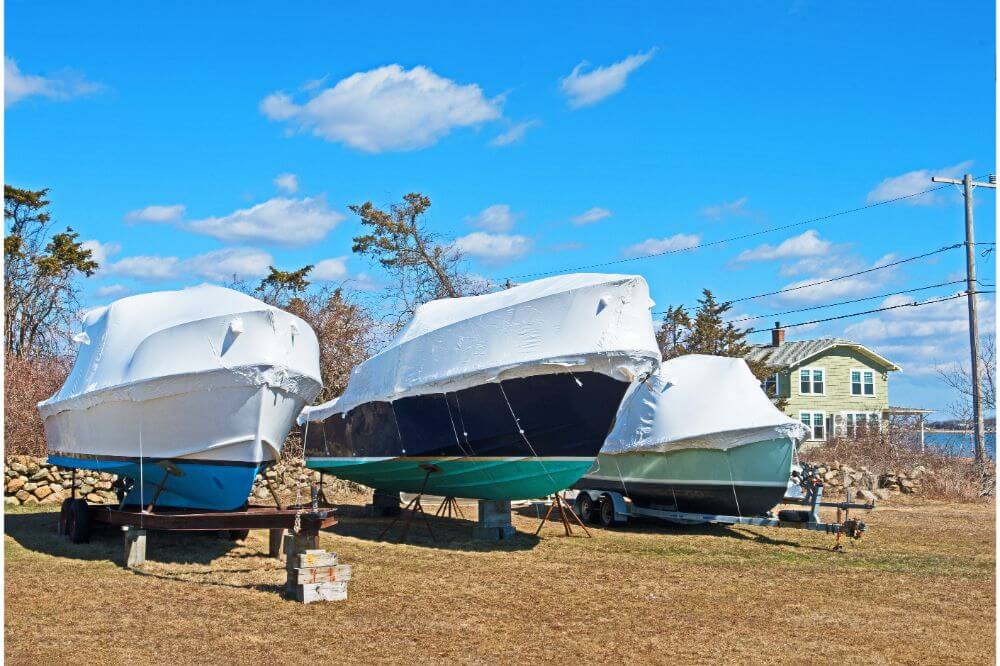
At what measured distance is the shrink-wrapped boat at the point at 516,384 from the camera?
13414 mm

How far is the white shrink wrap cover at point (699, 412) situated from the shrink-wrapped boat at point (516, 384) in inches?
86.8

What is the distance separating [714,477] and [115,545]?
9025 millimetres

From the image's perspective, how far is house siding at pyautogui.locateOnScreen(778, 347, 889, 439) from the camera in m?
49.8

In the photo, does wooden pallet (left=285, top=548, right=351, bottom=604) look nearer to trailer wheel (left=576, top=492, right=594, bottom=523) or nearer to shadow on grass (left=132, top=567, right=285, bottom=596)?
shadow on grass (left=132, top=567, right=285, bottom=596)

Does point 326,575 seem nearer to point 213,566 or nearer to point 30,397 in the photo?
point 213,566

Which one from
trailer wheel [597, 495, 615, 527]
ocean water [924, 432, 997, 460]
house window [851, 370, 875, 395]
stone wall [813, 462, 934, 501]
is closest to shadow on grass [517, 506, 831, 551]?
trailer wheel [597, 495, 615, 527]

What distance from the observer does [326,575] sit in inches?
400

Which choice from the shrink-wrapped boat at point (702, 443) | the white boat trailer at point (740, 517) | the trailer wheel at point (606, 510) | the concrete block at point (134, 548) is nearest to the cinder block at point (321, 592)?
the concrete block at point (134, 548)

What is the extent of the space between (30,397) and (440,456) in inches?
555

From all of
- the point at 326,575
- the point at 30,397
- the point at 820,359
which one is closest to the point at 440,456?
the point at 326,575

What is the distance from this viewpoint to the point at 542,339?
1359 centimetres

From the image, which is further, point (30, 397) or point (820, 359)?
point (820, 359)

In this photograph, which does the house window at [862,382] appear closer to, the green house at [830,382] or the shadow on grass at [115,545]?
the green house at [830,382]

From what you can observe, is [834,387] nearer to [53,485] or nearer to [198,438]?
[53,485]
